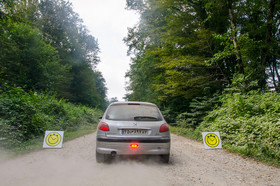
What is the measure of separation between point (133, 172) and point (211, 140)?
379 centimetres

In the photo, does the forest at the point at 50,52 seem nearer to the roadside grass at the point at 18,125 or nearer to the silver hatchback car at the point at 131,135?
the roadside grass at the point at 18,125

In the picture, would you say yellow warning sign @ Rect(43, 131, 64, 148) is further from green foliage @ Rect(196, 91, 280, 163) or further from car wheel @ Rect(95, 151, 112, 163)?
green foliage @ Rect(196, 91, 280, 163)

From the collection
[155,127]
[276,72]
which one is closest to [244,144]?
[155,127]

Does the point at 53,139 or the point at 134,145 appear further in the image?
the point at 53,139

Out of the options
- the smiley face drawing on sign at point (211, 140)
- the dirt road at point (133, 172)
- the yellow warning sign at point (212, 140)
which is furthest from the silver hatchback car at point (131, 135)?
the smiley face drawing on sign at point (211, 140)

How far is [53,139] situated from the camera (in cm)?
627

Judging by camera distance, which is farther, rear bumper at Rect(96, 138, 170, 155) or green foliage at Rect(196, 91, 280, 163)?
green foliage at Rect(196, 91, 280, 163)

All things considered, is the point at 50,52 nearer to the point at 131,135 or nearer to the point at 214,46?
the point at 214,46

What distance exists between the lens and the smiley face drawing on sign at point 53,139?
20.0ft

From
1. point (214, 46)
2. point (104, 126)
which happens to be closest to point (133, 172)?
point (104, 126)

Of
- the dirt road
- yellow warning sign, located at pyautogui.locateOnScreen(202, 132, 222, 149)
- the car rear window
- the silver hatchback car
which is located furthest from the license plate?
yellow warning sign, located at pyautogui.locateOnScreen(202, 132, 222, 149)

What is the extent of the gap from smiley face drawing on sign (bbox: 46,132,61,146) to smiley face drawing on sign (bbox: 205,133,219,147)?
16.8 feet

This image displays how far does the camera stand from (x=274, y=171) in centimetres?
406

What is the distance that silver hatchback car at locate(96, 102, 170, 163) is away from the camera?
4141mm
